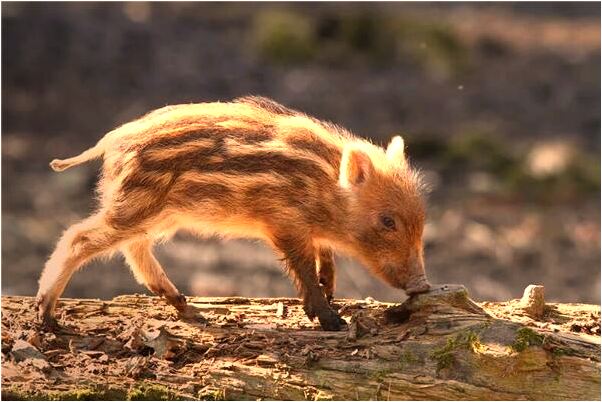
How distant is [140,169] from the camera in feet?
19.2

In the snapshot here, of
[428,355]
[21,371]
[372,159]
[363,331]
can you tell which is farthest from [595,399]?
[21,371]

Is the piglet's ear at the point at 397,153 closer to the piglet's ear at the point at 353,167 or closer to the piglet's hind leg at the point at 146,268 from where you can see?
the piglet's ear at the point at 353,167

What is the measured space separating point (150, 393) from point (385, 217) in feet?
5.53

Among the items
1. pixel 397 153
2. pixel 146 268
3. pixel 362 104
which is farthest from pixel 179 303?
pixel 362 104

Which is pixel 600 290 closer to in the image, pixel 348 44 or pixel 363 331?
pixel 363 331

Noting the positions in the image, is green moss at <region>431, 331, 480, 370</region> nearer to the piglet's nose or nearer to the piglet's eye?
the piglet's nose

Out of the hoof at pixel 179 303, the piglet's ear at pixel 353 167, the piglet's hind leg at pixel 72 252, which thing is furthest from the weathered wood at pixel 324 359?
the piglet's ear at pixel 353 167

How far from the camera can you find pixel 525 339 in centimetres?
548

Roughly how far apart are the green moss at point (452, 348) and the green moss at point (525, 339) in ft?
0.60

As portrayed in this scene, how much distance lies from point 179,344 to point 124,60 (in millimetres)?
11107

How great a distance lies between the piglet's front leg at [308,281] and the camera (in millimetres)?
5910

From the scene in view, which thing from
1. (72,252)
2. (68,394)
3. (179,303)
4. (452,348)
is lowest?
(68,394)

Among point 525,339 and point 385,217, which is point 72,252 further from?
point 525,339

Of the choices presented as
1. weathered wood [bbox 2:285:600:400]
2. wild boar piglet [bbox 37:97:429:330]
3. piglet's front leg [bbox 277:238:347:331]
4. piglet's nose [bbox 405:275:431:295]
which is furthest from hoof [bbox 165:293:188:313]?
piglet's nose [bbox 405:275:431:295]
